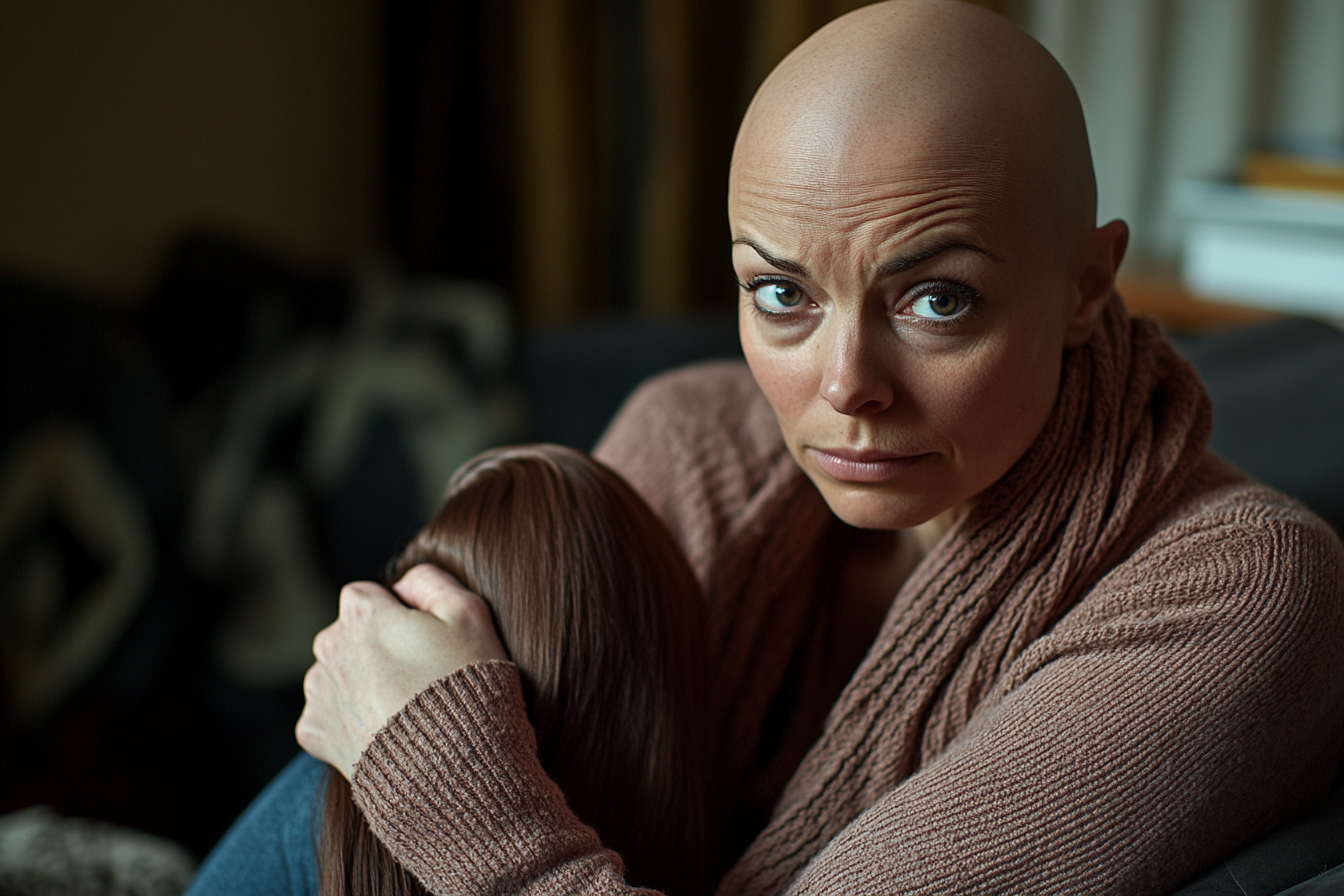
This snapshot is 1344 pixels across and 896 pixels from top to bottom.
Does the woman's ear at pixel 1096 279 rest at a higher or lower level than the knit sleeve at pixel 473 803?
higher

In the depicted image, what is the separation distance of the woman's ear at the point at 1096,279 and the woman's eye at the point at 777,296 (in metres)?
0.21

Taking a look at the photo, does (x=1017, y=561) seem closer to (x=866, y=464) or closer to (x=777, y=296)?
(x=866, y=464)

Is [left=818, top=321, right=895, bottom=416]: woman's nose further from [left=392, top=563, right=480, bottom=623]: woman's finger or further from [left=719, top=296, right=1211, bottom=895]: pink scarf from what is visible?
[left=392, top=563, right=480, bottom=623]: woman's finger

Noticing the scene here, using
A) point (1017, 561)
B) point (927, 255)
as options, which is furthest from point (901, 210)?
point (1017, 561)

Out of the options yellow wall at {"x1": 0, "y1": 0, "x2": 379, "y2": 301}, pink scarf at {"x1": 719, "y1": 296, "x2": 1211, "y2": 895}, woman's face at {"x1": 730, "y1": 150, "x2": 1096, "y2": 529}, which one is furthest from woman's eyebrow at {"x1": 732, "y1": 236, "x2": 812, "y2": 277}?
yellow wall at {"x1": 0, "y1": 0, "x2": 379, "y2": 301}

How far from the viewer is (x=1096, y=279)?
866 millimetres

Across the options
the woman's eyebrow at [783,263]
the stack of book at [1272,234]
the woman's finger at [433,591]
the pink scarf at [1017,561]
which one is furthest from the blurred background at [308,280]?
the woman's finger at [433,591]

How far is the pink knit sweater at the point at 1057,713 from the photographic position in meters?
0.76

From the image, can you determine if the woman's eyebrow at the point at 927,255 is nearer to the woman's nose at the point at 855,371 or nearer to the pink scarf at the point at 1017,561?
the woman's nose at the point at 855,371

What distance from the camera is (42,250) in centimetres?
205

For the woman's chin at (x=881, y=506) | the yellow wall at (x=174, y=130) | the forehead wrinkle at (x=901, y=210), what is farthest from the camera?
the yellow wall at (x=174, y=130)

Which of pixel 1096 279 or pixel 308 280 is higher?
pixel 1096 279

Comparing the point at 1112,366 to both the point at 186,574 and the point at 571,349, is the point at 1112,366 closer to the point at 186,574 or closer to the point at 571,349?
the point at 571,349

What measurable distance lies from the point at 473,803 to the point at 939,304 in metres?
0.44
